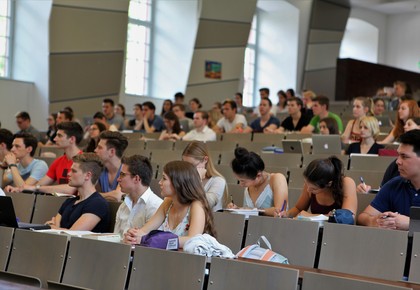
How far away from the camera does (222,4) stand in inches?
602

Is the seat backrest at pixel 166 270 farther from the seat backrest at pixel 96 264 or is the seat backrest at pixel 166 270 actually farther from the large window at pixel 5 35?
the large window at pixel 5 35

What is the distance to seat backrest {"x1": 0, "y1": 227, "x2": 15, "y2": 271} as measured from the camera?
3953 millimetres

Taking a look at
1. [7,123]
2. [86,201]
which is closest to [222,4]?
[7,123]

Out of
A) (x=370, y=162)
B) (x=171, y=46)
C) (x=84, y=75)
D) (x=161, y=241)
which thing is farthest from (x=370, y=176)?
(x=171, y=46)

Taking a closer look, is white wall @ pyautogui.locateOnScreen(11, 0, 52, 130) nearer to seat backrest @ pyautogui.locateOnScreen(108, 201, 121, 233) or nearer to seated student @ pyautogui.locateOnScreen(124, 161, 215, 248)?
seat backrest @ pyautogui.locateOnScreen(108, 201, 121, 233)

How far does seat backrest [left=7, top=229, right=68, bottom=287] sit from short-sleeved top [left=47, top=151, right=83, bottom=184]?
2.27 metres

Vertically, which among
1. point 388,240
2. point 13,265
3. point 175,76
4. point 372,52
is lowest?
point 13,265

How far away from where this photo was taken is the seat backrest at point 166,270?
3.08 metres

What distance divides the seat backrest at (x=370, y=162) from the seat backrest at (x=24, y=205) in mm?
2752

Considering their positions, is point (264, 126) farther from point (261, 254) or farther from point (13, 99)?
point (261, 254)

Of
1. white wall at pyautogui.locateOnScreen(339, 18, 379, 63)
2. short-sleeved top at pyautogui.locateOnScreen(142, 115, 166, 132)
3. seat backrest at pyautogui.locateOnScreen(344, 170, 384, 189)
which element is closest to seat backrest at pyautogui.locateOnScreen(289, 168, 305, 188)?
seat backrest at pyautogui.locateOnScreen(344, 170, 384, 189)

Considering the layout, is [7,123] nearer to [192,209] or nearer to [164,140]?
[164,140]

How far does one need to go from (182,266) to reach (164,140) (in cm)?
609

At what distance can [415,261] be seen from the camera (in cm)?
335
